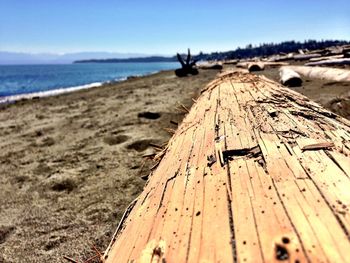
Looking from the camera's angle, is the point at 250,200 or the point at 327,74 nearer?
the point at 250,200

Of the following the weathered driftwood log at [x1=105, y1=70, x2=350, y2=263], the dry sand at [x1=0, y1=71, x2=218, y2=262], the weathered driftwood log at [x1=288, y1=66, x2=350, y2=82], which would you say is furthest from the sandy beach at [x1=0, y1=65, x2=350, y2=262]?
the weathered driftwood log at [x1=105, y1=70, x2=350, y2=263]

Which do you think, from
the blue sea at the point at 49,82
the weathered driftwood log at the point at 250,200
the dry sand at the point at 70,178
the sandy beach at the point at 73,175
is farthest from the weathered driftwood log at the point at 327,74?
the blue sea at the point at 49,82

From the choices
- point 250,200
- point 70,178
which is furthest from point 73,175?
point 250,200

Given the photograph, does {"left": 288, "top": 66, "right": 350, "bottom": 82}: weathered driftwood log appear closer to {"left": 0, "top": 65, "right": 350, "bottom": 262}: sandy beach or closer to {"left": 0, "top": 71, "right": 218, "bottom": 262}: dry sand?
{"left": 0, "top": 65, "right": 350, "bottom": 262}: sandy beach

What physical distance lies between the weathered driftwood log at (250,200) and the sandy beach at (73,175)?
1339 mm

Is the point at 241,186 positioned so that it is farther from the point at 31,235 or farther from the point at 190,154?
the point at 31,235

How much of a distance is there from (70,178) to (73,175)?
133mm

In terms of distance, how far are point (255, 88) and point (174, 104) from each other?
Answer: 5210mm

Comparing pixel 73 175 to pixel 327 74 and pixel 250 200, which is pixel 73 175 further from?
pixel 327 74

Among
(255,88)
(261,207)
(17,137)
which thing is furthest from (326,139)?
(17,137)

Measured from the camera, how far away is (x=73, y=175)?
5.86m

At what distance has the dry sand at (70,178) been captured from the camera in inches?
156

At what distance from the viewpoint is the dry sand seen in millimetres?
3961

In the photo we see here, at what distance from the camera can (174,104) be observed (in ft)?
36.0
